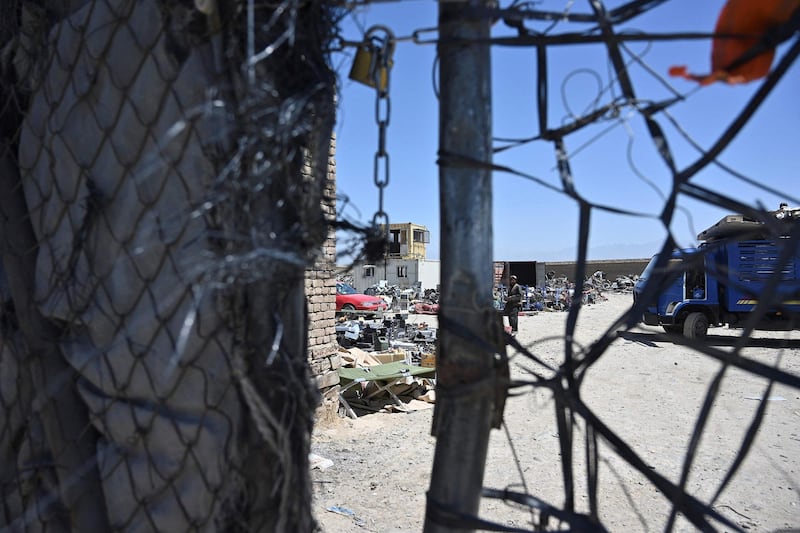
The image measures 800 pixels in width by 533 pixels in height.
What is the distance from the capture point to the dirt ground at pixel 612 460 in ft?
13.6

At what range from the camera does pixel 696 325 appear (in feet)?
43.3

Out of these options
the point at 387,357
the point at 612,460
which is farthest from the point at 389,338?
the point at 612,460

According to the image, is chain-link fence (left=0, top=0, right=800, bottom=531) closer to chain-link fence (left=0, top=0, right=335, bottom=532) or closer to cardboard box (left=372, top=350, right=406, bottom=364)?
chain-link fence (left=0, top=0, right=335, bottom=532)

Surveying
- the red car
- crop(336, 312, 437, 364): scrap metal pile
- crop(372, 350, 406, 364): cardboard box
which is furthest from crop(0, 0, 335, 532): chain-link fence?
the red car

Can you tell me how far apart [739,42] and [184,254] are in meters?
1.16

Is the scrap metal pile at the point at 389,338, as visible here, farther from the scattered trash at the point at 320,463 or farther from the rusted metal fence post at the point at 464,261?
the rusted metal fence post at the point at 464,261

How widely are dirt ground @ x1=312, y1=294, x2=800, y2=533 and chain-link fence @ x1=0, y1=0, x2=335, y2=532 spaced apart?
1.10 meters

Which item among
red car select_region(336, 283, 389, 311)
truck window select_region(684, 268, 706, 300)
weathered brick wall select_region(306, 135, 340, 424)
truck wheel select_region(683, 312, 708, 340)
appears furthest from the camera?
red car select_region(336, 283, 389, 311)

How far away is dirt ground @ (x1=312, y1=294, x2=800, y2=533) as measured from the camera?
4.15 metres

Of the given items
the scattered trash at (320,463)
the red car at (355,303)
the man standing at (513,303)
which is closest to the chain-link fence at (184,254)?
the scattered trash at (320,463)

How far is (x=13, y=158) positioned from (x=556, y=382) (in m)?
1.56

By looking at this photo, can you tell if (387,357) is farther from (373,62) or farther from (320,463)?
(373,62)

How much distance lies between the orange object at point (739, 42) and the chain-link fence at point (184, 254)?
30.1 inches

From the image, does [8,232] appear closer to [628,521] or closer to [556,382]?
[556,382]
